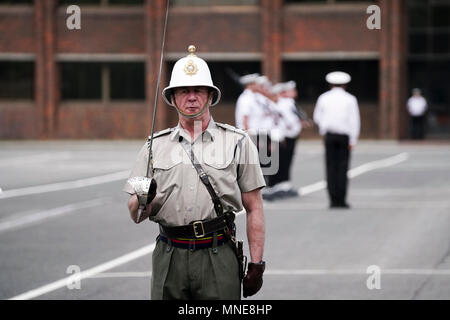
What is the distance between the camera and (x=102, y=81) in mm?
42656

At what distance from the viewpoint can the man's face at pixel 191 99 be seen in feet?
17.3

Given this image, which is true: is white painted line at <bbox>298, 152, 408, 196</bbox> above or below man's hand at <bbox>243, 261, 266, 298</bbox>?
below

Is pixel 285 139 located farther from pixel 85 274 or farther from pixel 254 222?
pixel 254 222

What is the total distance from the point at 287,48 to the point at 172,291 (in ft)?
118

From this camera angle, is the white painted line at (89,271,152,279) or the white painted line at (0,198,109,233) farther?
the white painted line at (0,198,109,233)

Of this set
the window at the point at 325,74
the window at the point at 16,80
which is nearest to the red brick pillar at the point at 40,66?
the window at the point at 16,80

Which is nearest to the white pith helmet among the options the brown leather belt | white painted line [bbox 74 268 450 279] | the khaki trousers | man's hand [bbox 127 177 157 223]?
man's hand [bbox 127 177 157 223]

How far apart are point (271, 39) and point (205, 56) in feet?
8.85

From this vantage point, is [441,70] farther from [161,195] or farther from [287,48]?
[161,195]

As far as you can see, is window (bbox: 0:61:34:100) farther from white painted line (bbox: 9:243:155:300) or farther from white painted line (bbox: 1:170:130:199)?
white painted line (bbox: 9:243:155:300)

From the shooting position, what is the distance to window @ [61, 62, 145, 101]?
4238 cm

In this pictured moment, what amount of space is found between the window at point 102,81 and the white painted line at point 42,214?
24.9m

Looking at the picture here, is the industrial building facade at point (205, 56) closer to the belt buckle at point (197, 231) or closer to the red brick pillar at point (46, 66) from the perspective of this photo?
the red brick pillar at point (46, 66)

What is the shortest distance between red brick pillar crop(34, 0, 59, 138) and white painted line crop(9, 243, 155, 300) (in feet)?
100
